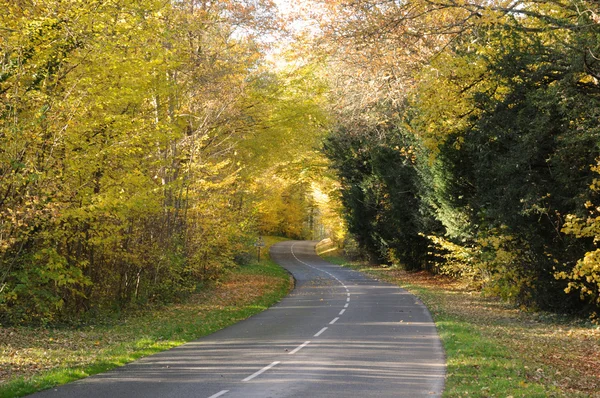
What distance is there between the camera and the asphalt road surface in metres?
9.30

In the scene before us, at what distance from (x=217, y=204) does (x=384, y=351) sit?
1296cm

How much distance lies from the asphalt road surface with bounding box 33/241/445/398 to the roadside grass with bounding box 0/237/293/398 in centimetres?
43

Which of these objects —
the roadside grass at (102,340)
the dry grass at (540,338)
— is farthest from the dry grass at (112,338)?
the dry grass at (540,338)

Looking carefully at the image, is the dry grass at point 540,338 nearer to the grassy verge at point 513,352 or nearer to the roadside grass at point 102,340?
the grassy verge at point 513,352

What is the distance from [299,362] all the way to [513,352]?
182 inches

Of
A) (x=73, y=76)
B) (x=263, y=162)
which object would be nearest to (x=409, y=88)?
(x=73, y=76)

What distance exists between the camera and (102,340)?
1398 cm

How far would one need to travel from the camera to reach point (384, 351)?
13.1 m

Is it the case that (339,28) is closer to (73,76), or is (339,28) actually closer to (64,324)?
(73,76)

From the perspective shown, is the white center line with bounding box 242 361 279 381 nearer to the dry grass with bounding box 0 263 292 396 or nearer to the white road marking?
the white road marking

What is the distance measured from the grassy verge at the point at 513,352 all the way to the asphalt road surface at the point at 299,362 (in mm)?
485

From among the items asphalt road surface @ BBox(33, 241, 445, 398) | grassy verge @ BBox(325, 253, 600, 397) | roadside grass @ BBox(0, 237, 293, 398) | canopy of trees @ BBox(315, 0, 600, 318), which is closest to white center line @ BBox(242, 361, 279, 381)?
asphalt road surface @ BBox(33, 241, 445, 398)

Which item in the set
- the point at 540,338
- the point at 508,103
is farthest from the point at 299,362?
the point at 508,103

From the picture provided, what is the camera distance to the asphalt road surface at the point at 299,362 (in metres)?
9.30
